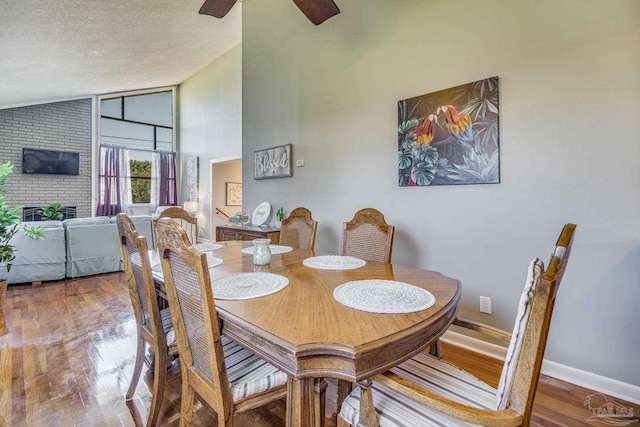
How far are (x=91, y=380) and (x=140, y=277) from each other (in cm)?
100

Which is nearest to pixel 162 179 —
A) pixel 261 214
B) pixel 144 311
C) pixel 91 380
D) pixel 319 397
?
pixel 261 214

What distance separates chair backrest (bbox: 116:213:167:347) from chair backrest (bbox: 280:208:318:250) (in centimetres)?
125

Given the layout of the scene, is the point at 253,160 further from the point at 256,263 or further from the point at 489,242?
the point at 489,242

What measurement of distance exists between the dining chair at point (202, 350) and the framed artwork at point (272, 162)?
8.43ft

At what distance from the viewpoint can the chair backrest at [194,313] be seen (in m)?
0.90

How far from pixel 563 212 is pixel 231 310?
197 centimetres

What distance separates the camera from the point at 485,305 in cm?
211

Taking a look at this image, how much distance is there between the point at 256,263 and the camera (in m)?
1.70

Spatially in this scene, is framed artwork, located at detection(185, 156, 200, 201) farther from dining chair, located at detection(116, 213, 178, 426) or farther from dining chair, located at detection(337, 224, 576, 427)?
dining chair, located at detection(337, 224, 576, 427)

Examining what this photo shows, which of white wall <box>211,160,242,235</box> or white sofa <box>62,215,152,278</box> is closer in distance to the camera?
white sofa <box>62,215,152,278</box>

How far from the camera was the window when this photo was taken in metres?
7.21

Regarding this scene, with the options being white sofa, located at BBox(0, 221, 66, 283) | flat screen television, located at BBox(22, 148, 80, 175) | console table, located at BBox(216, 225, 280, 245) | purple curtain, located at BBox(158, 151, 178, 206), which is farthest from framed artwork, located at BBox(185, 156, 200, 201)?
console table, located at BBox(216, 225, 280, 245)

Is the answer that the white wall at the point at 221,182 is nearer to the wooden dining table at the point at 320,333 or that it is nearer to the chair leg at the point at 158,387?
the chair leg at the point at 158,387

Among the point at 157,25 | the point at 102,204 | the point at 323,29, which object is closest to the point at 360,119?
the point at 323,29
